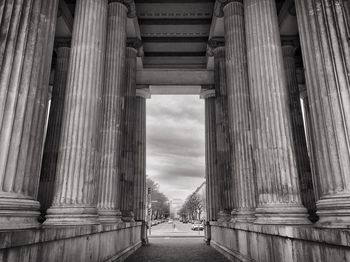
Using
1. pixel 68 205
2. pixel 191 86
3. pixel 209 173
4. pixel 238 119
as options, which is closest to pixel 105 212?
pixel 68 205

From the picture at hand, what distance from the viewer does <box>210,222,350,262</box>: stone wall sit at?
5461mm

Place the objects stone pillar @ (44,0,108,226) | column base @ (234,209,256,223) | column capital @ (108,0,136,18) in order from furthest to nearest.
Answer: column capital @ (108,0,136,18)
column base @ (234,209,256,223)
stone pillar @ (44,0,108,226)

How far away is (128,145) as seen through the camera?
21406 mm

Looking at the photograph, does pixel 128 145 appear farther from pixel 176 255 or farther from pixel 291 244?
pixel 291 244

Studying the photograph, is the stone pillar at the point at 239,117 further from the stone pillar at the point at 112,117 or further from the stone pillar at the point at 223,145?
the stone pillar at the point at 112,117

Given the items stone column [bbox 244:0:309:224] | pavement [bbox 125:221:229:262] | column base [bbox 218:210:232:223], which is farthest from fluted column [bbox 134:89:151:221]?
stone column [bbox 244:0:309:224]

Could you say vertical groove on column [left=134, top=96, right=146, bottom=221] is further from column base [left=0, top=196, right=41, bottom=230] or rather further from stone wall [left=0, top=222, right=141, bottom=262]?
column base [left=0, top=196, right=41, bottom=230]

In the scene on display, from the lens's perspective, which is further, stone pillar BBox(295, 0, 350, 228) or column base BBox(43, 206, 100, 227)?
column base BBox(43, 206, 100, 227)

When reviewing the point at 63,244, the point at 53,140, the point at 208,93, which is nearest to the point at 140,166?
the point at 53,140

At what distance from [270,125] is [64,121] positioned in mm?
8320

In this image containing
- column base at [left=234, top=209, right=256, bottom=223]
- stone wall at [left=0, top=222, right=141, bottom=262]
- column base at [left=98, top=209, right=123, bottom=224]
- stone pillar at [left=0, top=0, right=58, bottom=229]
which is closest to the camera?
stone wall at [left=0, top=222, right=141, bottom=262]

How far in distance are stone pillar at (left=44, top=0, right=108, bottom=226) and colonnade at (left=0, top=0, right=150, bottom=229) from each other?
3 cm

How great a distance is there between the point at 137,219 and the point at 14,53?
20.1 metres

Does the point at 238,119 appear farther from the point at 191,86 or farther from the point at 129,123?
the point at 191,86
